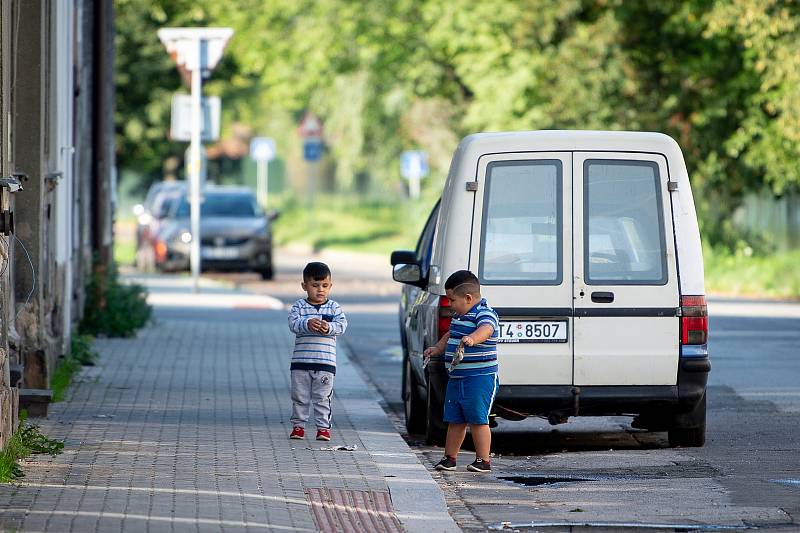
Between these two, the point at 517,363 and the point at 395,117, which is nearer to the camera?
the point at 517,363

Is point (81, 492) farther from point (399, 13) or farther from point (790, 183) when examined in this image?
point (399, 13)

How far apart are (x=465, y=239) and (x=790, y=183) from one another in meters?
25.9

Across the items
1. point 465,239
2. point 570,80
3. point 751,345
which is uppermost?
point 570,80

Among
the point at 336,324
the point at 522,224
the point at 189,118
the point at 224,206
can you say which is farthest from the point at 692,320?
the point at 224,206

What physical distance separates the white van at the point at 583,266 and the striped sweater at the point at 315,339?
0.77 m

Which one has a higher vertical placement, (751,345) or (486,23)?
(486,23)

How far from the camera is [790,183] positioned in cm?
3516

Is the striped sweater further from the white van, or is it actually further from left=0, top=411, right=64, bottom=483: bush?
left=0, top=411, right=64, bottom=483: bush

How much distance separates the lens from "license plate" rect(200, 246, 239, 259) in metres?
32.4

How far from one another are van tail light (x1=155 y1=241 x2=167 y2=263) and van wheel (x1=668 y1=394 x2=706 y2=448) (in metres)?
22.7

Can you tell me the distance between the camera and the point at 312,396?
36.0 feet

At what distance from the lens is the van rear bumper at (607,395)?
10.4 meters

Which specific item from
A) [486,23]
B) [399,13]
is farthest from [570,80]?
[399,13]

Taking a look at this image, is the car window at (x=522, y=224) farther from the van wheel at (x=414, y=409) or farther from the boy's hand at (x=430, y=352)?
the van wheel at (x=414, y=409)
